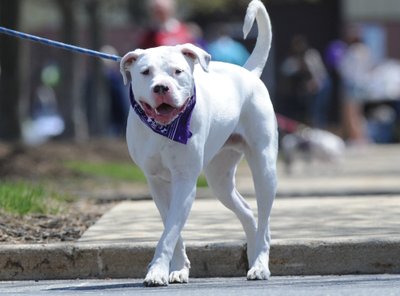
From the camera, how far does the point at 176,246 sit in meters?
8.32

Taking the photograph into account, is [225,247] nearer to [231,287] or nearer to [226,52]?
[231,287]

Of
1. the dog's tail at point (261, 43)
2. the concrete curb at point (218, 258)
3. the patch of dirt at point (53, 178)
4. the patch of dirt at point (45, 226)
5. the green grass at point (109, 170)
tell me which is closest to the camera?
the concrete curb at point (218, 258)

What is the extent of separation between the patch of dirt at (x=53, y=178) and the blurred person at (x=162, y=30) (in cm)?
176

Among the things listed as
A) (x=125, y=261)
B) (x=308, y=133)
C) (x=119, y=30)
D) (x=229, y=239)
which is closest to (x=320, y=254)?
(x=229, y=239)

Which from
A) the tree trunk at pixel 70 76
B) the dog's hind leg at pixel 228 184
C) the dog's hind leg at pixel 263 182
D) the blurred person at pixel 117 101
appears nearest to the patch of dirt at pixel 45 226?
the dog's hind leg at pixel 228 184

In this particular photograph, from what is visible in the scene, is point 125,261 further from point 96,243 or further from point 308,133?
point 308,133

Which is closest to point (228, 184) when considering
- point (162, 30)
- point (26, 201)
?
point (26, 201)

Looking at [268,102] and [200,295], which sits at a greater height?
[268,102]

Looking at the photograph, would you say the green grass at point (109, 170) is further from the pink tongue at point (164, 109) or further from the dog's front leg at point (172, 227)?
the pink tongue at point (164, 109)

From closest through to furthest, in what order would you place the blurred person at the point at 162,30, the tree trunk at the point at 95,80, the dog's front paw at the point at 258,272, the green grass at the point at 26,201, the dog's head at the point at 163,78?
the dog's head at the point at 163,78, the dog's front paw at the point at 258,272, the green grass at the point at 26,201, the blurred person at the point at 162,30, the tree trunk at the point at 95,80

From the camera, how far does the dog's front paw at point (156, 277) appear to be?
7.94 m

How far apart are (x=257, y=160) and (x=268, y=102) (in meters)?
0.39

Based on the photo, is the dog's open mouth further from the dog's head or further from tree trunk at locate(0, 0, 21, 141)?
tree trunk at locate(0, 0, 21, 141)

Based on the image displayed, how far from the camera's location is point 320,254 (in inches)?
344
